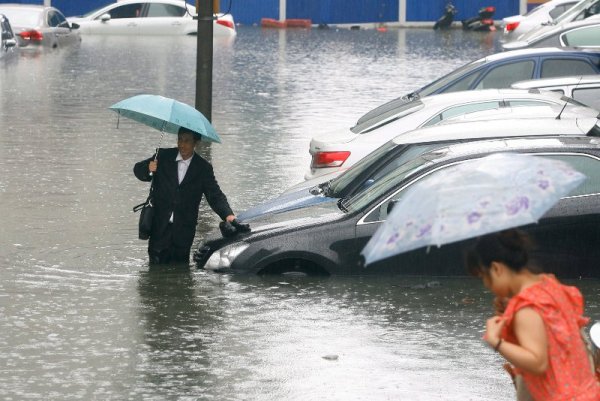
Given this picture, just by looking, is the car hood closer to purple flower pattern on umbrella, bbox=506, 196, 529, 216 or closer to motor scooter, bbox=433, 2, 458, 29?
purple flower pattern on umbrella, bbox=506, 196, 529, 216

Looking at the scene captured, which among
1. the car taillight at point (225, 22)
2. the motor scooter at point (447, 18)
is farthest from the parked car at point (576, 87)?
the motor scooter at point (447, 18)

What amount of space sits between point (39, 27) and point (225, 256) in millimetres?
26378

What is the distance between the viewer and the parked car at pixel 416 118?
44.1 ft

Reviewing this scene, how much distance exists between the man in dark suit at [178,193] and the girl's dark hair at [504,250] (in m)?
6.05

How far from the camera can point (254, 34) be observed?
1850 inches

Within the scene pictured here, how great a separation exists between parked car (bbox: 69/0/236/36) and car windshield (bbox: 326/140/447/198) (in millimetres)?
31769

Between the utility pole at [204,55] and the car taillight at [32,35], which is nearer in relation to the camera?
the utility pole at [204,55]

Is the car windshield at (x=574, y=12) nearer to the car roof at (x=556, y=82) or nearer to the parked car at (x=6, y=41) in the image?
the car roof at (x=556, y=82)

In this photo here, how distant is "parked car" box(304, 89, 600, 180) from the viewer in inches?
529

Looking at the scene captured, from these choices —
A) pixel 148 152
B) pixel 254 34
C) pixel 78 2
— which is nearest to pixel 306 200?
pixel 148 152

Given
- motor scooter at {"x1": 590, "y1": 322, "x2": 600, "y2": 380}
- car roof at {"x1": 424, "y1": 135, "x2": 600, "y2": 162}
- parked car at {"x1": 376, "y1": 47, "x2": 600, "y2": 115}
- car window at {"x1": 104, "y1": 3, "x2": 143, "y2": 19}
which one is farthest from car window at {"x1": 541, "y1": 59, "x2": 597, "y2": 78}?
car window at {"x1": 104, "y1": 3, "x2": 143, "y2": 19}

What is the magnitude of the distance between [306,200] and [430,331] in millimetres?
2403

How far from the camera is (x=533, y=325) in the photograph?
466 cm

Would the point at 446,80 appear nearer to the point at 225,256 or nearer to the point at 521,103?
the point at 521,103
